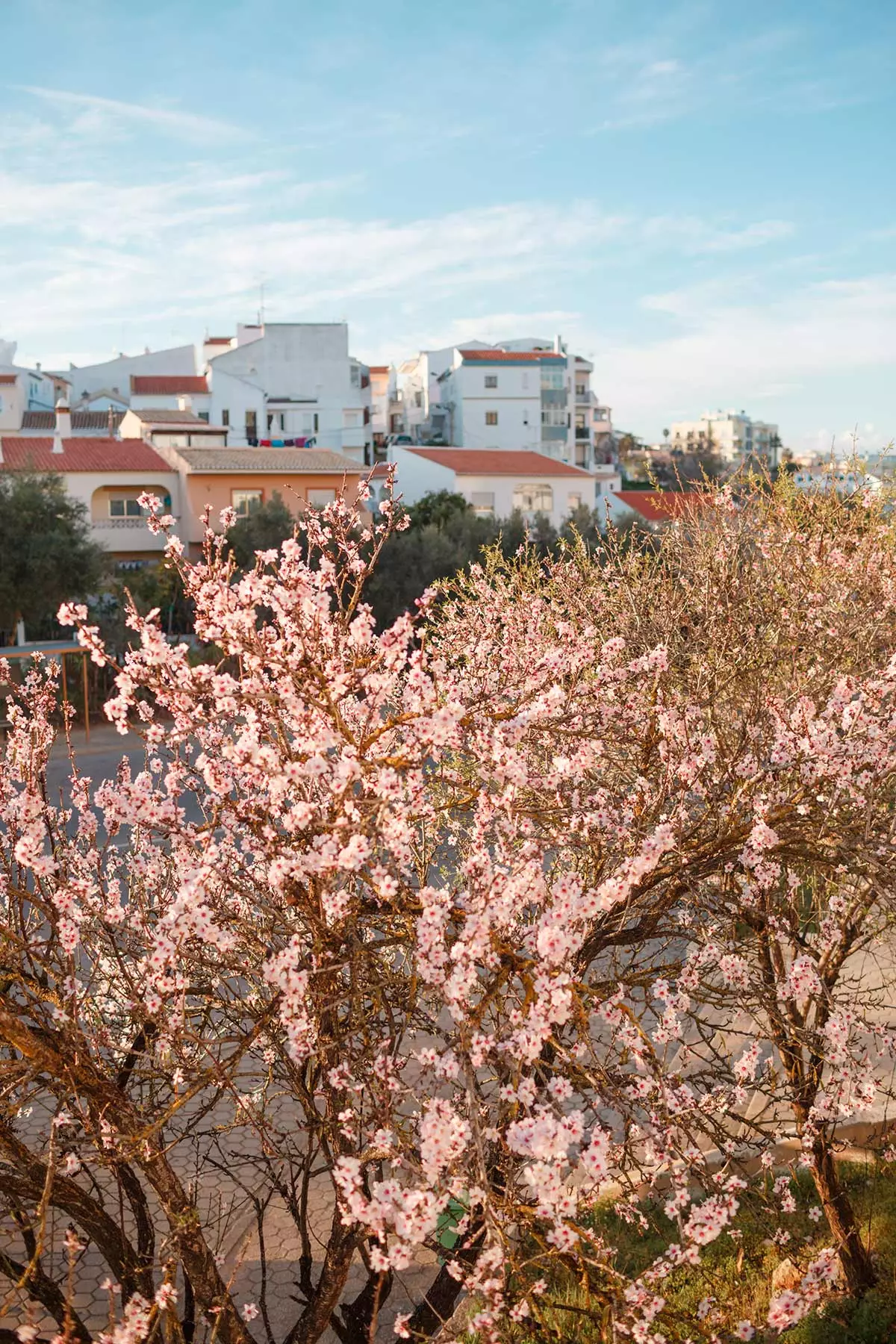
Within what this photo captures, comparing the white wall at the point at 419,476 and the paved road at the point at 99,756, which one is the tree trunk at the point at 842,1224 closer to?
the paved road at the point at 99,756

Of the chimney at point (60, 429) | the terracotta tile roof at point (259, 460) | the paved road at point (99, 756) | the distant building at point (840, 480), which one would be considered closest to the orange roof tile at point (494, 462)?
the terracotta tile roof at point (259, 460)

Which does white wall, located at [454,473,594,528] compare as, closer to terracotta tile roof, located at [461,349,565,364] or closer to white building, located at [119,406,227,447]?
white building, located at [119,406,227,447]

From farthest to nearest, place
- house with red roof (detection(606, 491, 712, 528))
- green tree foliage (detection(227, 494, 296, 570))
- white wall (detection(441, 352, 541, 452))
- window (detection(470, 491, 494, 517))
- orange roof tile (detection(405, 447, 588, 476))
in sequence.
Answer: white wall (detection(441, 352, 541, 452)) → window (detection(470, 491, 494, 517)) → orange roof tile (detection(405, 447, 588, 476)) → green tree foliage (detection(227, 494, 296, 570)) → house with red roof (detection(606, 491, 712, 528))

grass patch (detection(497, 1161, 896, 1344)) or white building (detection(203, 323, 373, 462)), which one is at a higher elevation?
white building (detection(203, 323, 373, 462))

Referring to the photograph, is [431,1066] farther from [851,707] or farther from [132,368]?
[132,368]

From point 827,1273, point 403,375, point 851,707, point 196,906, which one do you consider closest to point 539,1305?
point 827,1273

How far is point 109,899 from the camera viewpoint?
409 cm

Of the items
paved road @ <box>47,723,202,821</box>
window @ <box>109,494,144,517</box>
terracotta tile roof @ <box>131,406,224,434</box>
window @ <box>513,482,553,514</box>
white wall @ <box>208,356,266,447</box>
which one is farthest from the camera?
white wall @ <box>208,356,266,447</box>

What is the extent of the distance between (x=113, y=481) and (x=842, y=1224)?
38953 millimetres

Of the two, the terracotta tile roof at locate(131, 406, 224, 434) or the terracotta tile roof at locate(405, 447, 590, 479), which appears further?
the terracotta tile roof at locate(131, 406, 224, 434)

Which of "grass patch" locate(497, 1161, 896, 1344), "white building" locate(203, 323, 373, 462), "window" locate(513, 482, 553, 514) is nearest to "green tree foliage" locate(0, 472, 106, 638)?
"grass patch" locate(497, 1161, 896, 1344)

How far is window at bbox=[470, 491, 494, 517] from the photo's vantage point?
4919 centimetres

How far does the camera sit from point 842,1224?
605 cm

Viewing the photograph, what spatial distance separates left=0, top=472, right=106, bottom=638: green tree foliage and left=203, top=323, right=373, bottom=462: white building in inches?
1208
